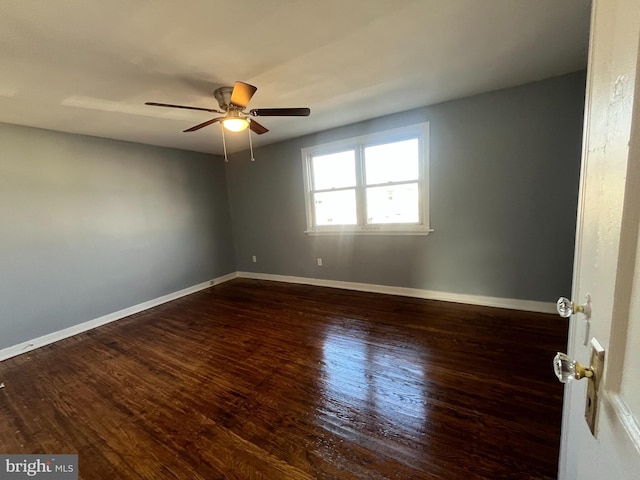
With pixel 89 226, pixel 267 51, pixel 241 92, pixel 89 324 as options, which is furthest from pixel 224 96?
pixel 89 324

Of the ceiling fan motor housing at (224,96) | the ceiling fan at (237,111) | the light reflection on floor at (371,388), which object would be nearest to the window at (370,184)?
the ceiling fan at (237,111)

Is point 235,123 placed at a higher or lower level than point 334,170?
higher

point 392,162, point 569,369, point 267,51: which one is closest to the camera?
point 569,369

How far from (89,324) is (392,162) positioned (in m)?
4.44

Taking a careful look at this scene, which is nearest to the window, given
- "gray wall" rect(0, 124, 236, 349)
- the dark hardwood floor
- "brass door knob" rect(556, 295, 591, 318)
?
the dark hardwood floor

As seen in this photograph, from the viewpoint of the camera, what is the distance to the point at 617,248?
41 cm

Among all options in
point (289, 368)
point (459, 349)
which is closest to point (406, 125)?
point (459, 349)

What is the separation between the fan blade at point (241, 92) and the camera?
6.36 ft

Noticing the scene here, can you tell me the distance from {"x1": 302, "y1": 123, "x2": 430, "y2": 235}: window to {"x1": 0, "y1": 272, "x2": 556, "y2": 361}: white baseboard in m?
0.83

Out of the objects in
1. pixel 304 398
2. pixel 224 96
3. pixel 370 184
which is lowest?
pixel 304 398

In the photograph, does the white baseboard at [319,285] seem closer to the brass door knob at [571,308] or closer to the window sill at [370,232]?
the window sill at [370,232]

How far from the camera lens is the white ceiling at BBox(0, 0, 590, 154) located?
5.04ft

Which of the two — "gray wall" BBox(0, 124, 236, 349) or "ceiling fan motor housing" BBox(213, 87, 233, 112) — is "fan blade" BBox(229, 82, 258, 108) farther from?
"gray wall" BBox(0, 124, 236, 349)

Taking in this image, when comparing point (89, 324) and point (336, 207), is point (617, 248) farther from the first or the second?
point (89, 324)
